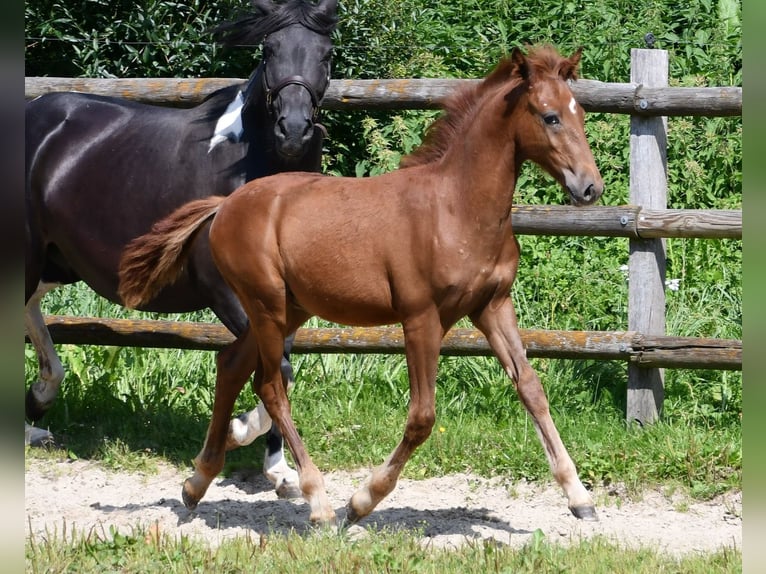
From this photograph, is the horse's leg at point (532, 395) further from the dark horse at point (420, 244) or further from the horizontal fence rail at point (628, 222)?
the horizontal fence rail at point (628, 222)

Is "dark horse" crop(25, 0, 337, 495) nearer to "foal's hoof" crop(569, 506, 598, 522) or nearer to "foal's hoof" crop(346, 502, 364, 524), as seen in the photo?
"foal's hoof" crop(346, 502, 364, 524)

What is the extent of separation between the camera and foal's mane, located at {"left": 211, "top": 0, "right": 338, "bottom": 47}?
485 cm

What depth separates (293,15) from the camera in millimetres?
4844

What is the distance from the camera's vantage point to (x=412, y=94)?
554cm

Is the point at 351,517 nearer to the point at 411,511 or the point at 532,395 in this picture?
the point at 411,511

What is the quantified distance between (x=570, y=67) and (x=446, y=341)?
71.5 inches

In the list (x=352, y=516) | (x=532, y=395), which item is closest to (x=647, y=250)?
(x=532, y=395)

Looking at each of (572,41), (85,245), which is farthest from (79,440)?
(572,41)

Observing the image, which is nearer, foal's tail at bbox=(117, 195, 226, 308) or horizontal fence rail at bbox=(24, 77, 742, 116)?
foal's tail at bbox=(117, 195, 226, 308)

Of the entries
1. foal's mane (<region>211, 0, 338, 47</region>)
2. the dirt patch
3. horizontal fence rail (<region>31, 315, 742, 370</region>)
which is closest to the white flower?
horizontal fence rail (<region>31, 315, 742, 370</region>)

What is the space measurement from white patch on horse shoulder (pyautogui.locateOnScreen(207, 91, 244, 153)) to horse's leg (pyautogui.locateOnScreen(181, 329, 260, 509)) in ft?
3.46

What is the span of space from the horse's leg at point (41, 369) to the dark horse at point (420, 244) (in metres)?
1.68

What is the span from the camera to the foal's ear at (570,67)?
4.02 meters

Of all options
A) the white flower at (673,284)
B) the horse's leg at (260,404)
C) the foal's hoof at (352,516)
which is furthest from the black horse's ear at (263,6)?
the white flower at (673,284)
